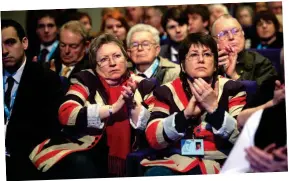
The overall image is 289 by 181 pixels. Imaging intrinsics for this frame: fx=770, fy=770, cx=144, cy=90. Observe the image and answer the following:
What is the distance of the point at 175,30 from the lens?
20.4ft

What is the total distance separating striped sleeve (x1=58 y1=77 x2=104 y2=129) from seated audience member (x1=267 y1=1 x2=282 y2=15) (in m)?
1.57

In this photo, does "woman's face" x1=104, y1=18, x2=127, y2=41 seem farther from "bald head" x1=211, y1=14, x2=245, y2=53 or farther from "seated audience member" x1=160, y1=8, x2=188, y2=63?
"bald head" x1=211, y1=14, x2=245, y2=53

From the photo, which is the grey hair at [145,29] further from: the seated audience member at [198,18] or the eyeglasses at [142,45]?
the seated audience member at [198,18]

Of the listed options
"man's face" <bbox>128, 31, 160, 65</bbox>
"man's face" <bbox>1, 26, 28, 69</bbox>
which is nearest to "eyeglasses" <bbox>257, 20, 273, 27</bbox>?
"man's face" <bbox>128, 31, 160, 65</bbox>

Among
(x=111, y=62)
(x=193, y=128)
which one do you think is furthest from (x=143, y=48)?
(x=193, y=128)

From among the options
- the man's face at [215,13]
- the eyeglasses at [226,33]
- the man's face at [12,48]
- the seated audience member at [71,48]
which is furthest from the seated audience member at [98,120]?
the man's face at [215,13]

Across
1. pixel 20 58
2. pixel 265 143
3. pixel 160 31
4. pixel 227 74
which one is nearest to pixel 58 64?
pixel 20 58

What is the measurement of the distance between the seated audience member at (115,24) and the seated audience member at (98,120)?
26 cm

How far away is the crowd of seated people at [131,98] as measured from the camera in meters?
5.73

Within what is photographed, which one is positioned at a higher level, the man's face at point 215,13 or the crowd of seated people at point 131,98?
the man's face at point 215,13

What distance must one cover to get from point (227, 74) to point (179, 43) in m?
0.50

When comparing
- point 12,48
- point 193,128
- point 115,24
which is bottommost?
point 193,128

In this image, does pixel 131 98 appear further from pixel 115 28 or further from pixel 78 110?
pixel 115 28

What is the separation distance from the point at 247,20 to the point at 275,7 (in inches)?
10.2
